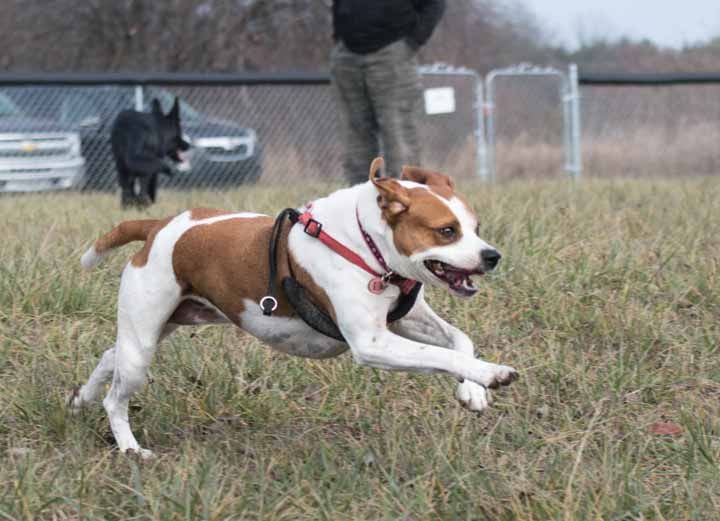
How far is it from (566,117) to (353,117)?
5240 millimetres

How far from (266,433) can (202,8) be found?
54.5 ft

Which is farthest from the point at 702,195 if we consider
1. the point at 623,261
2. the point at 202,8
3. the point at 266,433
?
the point at 202,8

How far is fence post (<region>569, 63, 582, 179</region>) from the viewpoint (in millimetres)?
12188

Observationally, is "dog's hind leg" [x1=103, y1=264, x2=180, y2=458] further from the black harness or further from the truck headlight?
the truck headlight

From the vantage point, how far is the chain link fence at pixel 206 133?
38.3 feet

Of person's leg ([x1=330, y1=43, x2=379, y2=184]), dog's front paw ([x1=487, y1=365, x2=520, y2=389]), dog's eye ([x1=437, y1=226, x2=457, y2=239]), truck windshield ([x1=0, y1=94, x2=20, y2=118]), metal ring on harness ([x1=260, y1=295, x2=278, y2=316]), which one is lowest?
truck windshield ([x1=0, y1=94, x2=20, y2=118])

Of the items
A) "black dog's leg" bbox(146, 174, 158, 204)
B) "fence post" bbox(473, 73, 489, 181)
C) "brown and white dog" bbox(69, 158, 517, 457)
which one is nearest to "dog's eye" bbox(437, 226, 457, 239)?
"brown and white dog" bbox(69, 158, 517, 457)

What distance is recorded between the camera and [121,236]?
4.14 m

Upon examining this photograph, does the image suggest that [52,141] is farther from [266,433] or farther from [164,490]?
[164,490]

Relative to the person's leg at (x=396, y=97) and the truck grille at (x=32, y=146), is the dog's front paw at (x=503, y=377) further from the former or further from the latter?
the truck grille at (x=32, y=146)

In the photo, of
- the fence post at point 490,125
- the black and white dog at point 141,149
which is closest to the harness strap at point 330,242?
the black and white dog at point 141,149

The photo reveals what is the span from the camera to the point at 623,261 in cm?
558

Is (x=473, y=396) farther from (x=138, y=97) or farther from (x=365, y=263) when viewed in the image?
(x=138, y=97)

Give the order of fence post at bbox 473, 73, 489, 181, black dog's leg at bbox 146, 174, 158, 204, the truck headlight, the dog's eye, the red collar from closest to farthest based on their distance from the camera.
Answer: the dog's eye, the red collar, black dog's leg at bbox 146, 174, 158, 204, the truck headlight, fence post at bbox 473, 73, 489, 181
